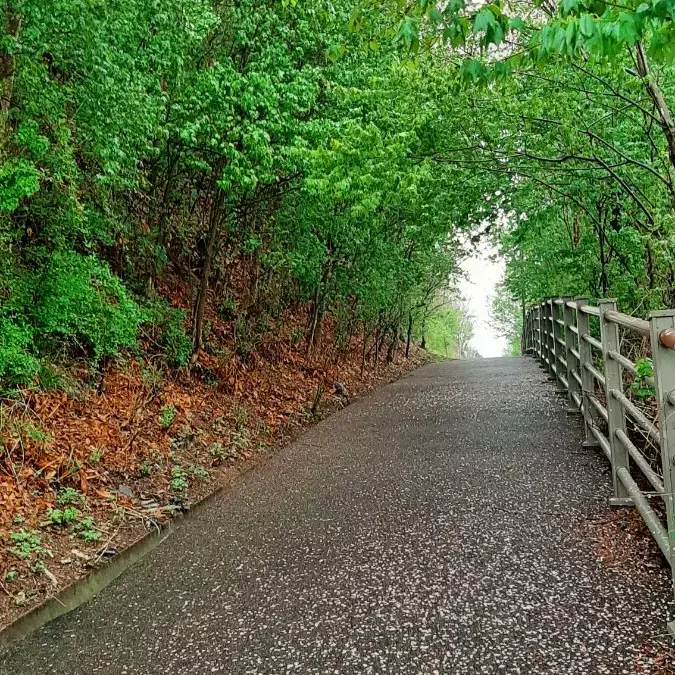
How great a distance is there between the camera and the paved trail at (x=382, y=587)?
255cm

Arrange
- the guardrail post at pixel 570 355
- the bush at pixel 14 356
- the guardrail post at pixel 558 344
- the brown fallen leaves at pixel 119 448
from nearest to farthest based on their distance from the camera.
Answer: the brown fallen leaves at pixel 119 448 < the bush at pixel 14 356 < the guardrail post at pixel 570 355 < the guardrail post at pixel 558 344

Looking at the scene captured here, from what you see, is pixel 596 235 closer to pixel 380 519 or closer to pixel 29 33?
pixel 380 519

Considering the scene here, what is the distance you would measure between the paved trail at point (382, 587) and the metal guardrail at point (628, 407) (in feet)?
0.84

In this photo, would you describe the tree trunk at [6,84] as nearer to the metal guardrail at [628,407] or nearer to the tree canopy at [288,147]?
the tree canopy at [288,147]

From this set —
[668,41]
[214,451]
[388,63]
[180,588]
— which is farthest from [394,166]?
[180,588]

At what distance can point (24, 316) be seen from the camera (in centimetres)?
504

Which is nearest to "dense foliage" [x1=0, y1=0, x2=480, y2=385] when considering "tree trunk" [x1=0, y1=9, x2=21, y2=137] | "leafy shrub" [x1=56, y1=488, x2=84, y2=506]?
"tree trunk" [x1=0, y1=9, x2=21, y2=137]

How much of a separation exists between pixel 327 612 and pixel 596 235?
27.5 feet

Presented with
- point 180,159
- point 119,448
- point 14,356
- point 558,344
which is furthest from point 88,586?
point 558,344

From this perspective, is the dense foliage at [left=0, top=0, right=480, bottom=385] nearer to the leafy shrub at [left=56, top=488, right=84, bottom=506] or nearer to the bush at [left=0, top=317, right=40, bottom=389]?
the bush at [left=0, top=317, right=40, bottom=389]

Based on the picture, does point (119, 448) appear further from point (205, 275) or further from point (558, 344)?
point (558, 344)

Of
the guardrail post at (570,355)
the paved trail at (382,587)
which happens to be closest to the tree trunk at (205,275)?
the paved trail at (382,587)

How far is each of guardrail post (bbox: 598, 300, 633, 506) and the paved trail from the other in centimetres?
20

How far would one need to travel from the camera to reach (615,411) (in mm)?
4012
